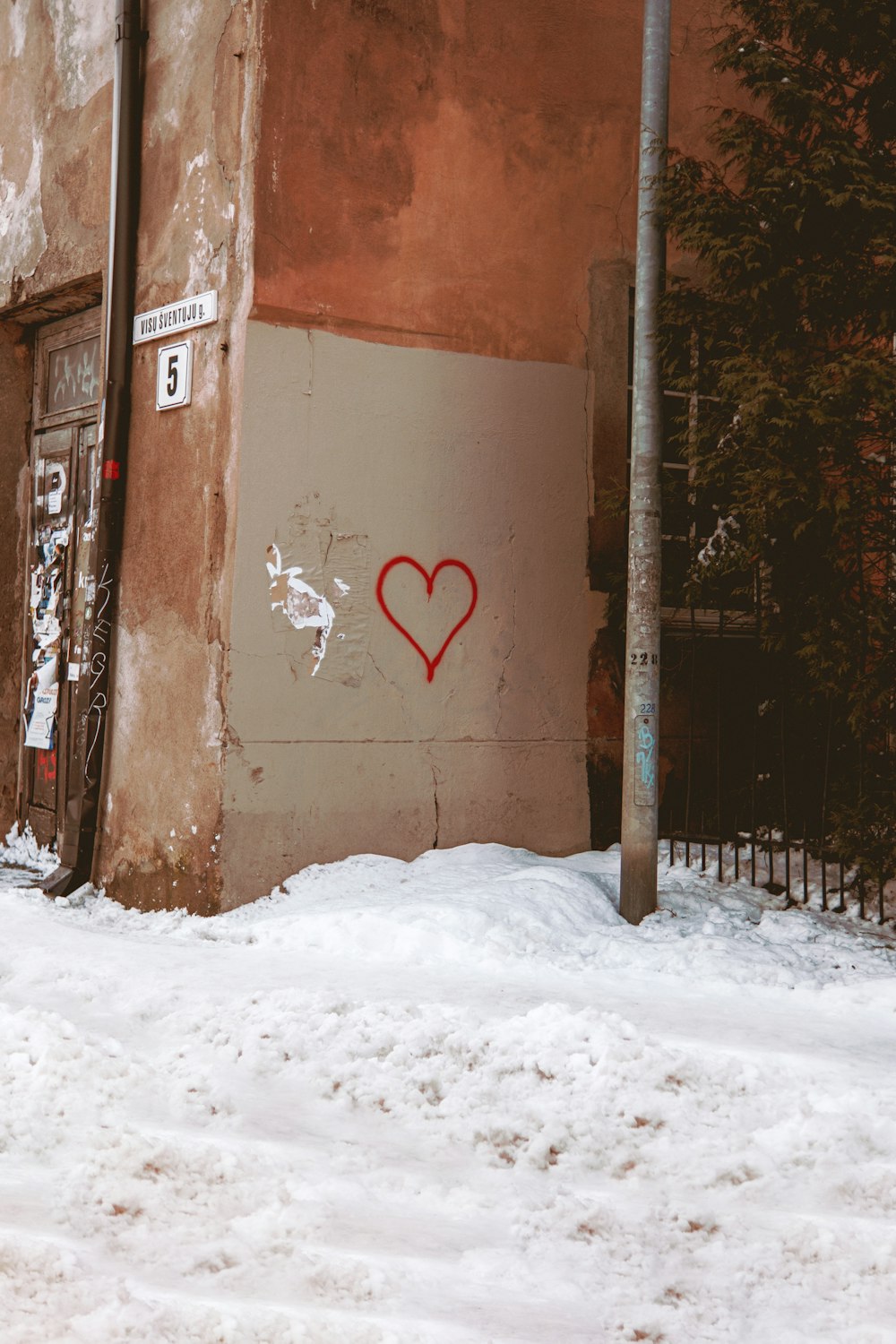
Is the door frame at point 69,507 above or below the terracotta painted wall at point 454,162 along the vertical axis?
below

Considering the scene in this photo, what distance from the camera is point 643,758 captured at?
613cm

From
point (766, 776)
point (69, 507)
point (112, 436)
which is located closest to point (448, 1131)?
point (766, 776)

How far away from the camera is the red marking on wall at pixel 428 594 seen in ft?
22.4

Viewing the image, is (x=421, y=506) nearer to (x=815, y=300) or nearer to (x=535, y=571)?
(x=535, y=571)

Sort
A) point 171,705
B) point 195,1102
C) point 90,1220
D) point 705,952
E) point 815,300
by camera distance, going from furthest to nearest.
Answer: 1. point 171,705
2. point 815,300
3. point 705,952
4. point 195,1102
5. point 90,1220

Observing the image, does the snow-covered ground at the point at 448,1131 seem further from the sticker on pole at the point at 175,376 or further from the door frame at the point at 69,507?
the sticker on pole at the point at 175,376

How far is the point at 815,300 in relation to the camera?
20.5 feet

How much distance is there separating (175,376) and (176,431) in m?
0.29

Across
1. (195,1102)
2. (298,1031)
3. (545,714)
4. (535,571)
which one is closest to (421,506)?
(535,571)

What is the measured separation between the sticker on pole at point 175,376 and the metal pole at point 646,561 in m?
2.29

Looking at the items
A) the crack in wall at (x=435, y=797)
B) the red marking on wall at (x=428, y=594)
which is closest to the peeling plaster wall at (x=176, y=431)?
the red marking on wall at (x=428, y=594)

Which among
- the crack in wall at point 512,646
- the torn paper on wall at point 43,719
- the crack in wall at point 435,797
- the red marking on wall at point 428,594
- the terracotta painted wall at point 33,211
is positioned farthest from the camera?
the torn paper on wall at point 43,719

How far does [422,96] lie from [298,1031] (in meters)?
5.03

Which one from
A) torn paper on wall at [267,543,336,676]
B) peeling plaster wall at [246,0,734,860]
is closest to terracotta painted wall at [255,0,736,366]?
peeling plaster wall at [246,0,734,860]
